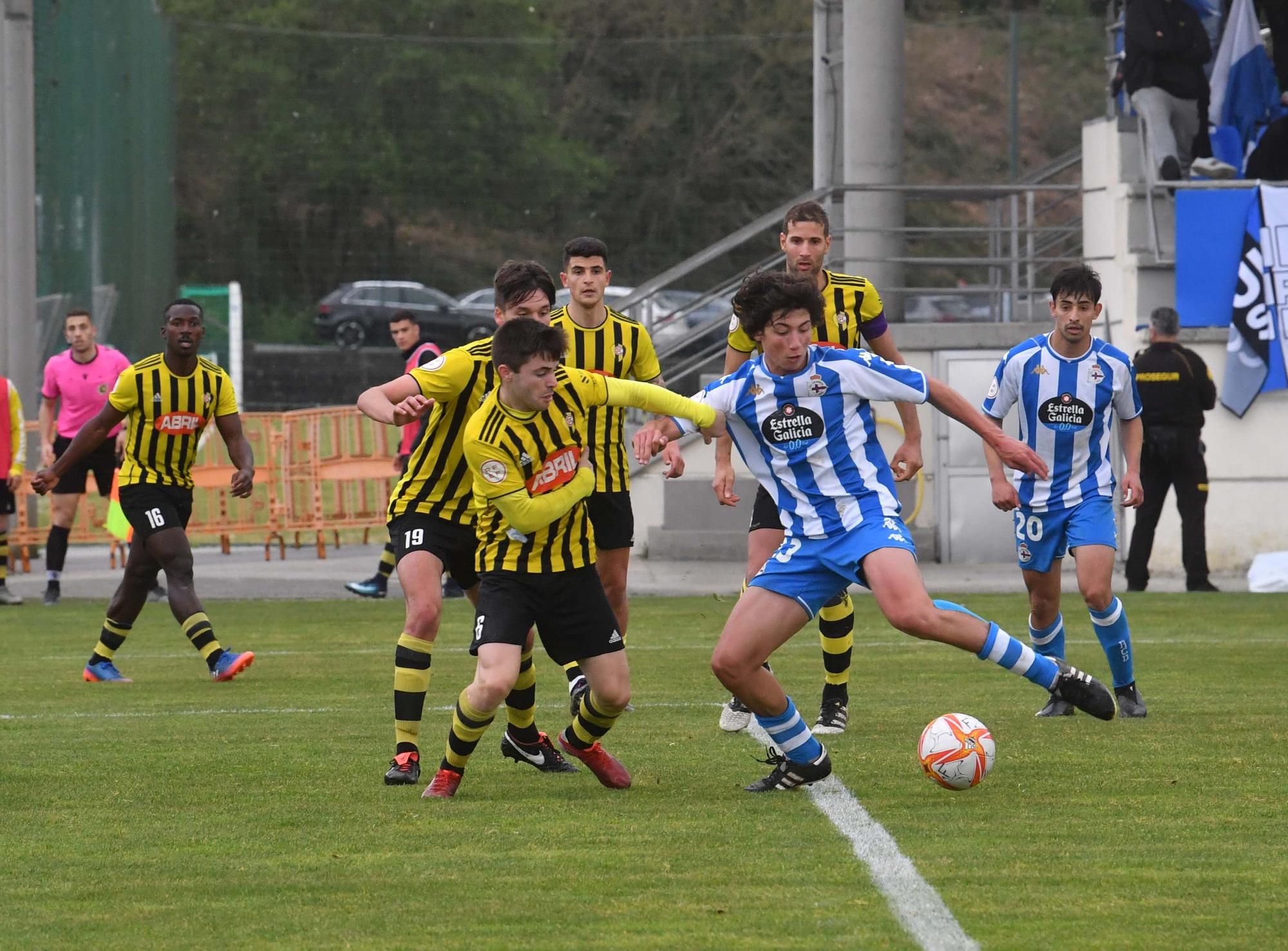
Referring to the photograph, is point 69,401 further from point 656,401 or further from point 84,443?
point 656,401

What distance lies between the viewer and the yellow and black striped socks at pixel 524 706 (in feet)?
22.9

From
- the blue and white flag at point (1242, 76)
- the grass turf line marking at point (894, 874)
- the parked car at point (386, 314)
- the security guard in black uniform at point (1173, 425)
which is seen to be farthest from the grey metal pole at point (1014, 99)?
the grass turf line marking at point (894, 874)

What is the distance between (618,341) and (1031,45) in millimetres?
21344

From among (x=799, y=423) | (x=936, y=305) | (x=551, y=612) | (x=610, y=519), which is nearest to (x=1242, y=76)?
(x=936, y=305)

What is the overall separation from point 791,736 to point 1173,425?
8.57 metres

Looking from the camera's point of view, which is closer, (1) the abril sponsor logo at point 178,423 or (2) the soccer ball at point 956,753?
(2) the soccer ball at point 956,753

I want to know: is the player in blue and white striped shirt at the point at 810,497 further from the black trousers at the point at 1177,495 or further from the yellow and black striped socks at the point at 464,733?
the black trousers at the point at 1177,495

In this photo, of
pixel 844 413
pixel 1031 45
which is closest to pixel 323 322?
pixel 1031 45

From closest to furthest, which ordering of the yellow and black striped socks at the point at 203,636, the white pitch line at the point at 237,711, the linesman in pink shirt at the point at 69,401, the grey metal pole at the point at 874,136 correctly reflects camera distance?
1. the white pitch line at the point at 237,711
2. the yellow and black striped socks at the point at 203,636
3. the linesman in pink shirt at the point at 69,401
4. the grey metal pole at the point at 874,136

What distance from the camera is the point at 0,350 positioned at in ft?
63.7

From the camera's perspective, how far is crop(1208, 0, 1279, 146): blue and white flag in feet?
59.2

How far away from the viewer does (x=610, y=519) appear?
8.31m

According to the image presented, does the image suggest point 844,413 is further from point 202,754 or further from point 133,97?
point 133,97

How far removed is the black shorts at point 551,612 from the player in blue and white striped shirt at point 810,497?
412 millimetres
